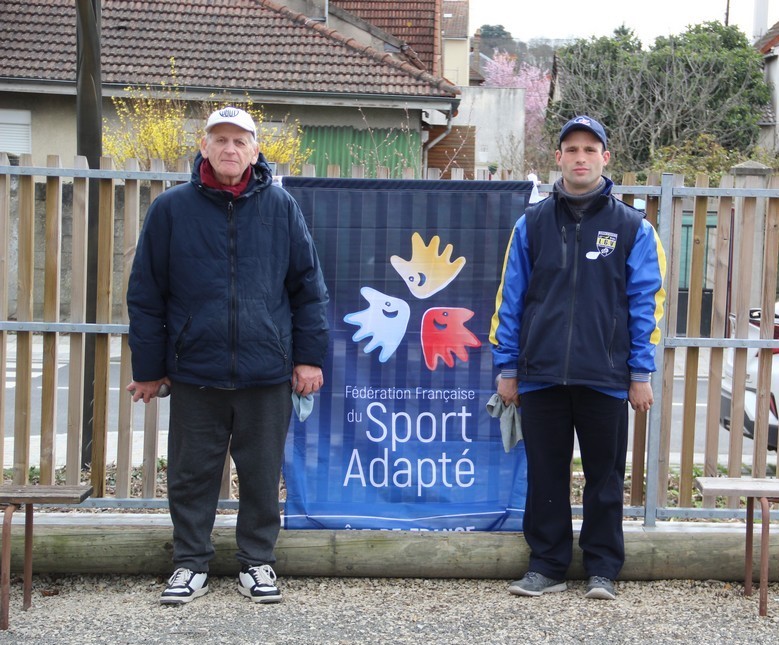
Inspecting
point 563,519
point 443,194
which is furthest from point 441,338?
point 563,519

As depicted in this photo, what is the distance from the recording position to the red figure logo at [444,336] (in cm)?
496

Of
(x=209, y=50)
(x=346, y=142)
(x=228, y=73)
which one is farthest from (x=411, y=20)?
(x=228, y=73)

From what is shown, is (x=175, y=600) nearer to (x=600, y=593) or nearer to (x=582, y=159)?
(x=600, y=593)

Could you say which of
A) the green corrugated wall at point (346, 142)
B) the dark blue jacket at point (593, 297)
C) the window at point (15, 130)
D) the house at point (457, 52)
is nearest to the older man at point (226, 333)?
the dark blue jacket at point (593, 297)

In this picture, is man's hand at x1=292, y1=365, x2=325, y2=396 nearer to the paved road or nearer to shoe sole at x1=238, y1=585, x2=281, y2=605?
shoe sole at x1=238, y1=585, x2=281, y2=605

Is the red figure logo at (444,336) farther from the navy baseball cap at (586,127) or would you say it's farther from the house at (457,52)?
the house at (457,52)

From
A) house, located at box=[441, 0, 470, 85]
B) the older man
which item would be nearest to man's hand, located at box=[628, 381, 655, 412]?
the older man

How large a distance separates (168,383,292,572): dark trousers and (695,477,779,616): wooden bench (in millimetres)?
1910

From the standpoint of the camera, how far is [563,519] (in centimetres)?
473

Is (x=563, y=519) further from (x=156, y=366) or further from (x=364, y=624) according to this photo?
(x=156, y=366)

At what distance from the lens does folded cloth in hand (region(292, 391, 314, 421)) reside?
469cm

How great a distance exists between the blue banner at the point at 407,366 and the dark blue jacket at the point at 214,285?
499 millimetres

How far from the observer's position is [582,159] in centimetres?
445

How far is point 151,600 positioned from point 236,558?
419mm
